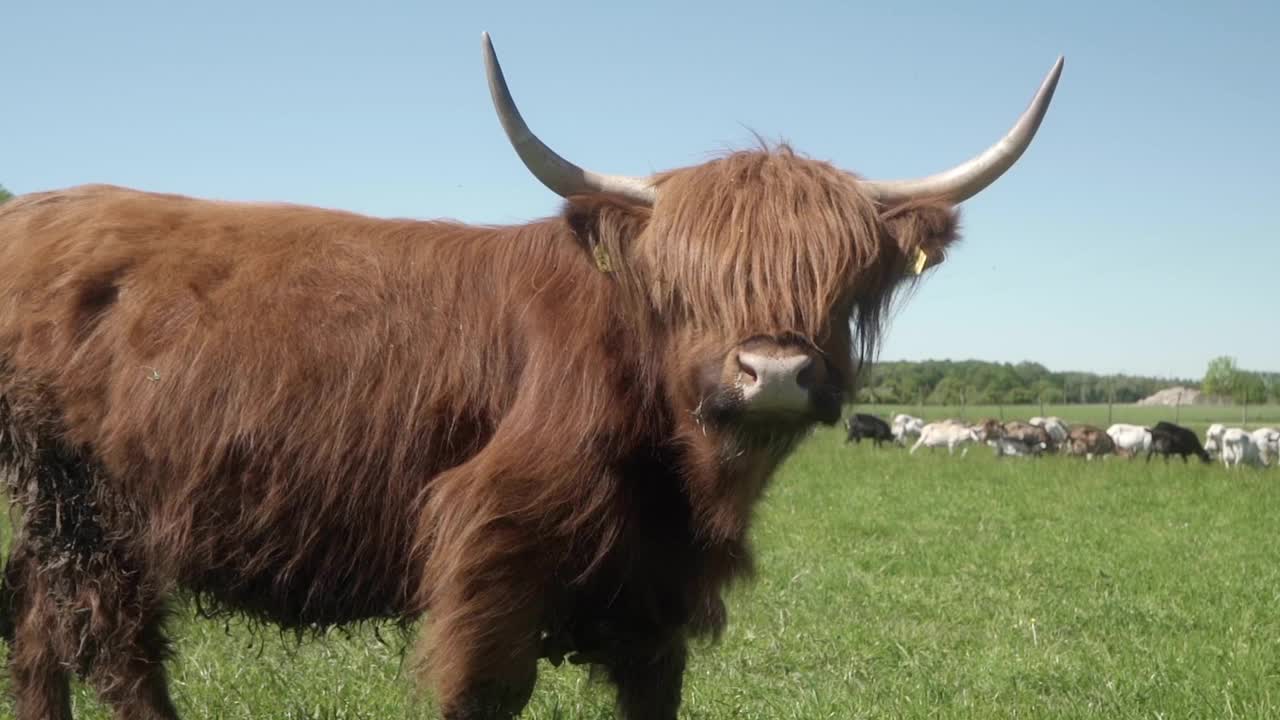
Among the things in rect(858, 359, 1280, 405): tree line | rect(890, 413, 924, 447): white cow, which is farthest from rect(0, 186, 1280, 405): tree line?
rect(890, 413, 924, 447): white cow

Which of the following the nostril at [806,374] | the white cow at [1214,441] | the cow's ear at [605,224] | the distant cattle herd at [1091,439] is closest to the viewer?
the nostril at [806,374]

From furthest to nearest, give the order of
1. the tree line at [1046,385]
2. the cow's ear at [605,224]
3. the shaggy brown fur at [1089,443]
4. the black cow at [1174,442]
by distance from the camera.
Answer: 1. the tree line at [1046,385]
2. the shaggy brown fur at [1089,443]
3. the black cow at [1174,442]
4. the cow's ear at [605,224]

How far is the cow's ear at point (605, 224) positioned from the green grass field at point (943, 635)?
3.19 ft

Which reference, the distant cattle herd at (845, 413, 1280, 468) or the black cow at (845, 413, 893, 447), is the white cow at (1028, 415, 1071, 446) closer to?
the distant cattle herd at (845, 413, 1280, 468)

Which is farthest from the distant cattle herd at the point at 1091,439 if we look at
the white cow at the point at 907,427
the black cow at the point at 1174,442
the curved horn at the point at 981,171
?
the curved horn at the point at 981,171

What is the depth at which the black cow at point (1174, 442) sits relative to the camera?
34000mm

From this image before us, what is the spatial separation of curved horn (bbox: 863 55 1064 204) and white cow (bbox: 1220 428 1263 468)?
32.4 meters

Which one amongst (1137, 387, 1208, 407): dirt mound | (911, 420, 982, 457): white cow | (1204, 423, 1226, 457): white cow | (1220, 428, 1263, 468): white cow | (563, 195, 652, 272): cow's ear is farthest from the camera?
(1137, 387, 1208, 407): dirt mound

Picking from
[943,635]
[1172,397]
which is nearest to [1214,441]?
[943,635]

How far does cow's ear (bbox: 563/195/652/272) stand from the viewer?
3.60 meters

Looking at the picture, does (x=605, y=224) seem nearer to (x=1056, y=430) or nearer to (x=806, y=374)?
(x=806, y=374)

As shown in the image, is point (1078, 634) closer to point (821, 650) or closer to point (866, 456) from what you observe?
point (821, 650)

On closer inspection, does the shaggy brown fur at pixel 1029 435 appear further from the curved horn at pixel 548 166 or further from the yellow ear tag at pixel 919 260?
the curved horn at pixel 548 166

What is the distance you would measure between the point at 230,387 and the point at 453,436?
736 mm
